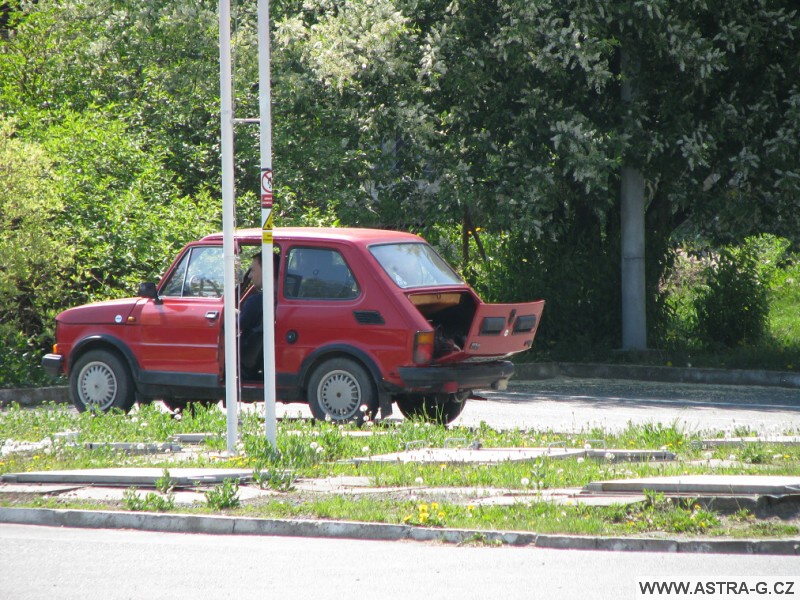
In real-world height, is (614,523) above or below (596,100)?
below

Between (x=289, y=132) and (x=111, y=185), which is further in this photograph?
(x=289, y=132)

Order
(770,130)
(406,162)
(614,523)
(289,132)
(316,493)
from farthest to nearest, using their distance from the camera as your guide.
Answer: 1. (289,132)
2. (406,162)
3. (770,130)
4. (316,493)
5. (614,523)

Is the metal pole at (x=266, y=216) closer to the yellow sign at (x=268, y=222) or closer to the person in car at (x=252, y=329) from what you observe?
the yellow sign at (x=268, y=222)

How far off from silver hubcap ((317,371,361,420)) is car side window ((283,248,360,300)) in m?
0.79

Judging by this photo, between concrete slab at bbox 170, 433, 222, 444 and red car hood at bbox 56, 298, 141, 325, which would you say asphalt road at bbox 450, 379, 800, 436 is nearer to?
concrete slab at bbox 170, 433, 222, 444

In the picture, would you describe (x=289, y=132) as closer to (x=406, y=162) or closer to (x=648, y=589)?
(x=406, y=162)

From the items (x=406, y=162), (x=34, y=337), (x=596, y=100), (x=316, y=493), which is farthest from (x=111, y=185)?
(x=316, y=493)

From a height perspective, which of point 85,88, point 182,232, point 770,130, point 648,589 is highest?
point 85,88

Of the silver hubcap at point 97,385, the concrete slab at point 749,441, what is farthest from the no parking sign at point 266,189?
the silver hubcap at point 97,385

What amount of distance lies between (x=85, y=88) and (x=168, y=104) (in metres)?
2.21

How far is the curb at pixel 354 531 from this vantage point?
6.97 metres

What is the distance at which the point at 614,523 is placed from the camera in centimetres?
752

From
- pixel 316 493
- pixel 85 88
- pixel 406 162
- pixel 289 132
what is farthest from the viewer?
pixel 85 88

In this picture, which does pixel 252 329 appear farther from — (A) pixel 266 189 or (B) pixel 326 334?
(A) pixel 266 189
